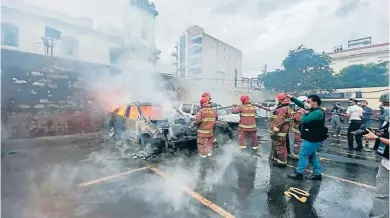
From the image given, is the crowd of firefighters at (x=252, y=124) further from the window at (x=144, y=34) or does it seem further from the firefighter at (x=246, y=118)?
the window at (x=144, y=34)

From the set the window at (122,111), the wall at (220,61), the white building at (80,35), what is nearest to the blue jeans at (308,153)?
the window at (122,111)

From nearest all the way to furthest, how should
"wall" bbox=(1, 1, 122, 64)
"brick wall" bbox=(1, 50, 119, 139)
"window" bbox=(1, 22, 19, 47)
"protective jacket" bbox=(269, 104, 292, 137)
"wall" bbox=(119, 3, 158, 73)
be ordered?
"protective jacket" bbox=(269, 104, 292, 137) < "brick wall" bbox=(1, 50, 119, 139) < "window" bbox=(1, 22, 19, 47) < "wall" bbox=(1, 1, 122, 64) < "wall" bbox=(119, 3, 158, 73)

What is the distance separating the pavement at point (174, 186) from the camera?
320 centimetres

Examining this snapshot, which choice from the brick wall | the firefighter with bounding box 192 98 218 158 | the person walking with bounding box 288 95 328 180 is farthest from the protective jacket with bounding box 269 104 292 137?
the brick wall

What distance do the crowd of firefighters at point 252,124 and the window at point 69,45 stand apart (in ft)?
65.0

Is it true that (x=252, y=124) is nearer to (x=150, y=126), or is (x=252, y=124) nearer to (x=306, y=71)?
(x=150, y=126)

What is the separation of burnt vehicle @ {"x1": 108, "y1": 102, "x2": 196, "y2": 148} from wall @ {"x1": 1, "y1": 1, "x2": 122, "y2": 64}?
12727 mm

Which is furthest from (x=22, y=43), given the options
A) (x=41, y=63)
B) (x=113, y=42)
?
(x=41, y=63)

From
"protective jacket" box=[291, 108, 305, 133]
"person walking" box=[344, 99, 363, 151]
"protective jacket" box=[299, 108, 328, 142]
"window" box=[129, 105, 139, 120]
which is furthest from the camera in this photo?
"person walking" box=[344, 99, 363, 151]

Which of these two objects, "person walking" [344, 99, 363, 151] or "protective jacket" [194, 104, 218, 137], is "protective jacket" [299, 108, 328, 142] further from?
"person walking" [344, 99, 363, 151]

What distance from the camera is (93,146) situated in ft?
25.2

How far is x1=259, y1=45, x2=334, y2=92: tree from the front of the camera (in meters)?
20.7

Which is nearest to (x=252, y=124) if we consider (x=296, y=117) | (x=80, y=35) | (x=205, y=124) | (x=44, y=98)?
(x=296, y=117)

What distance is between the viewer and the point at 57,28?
1933 centimetres
